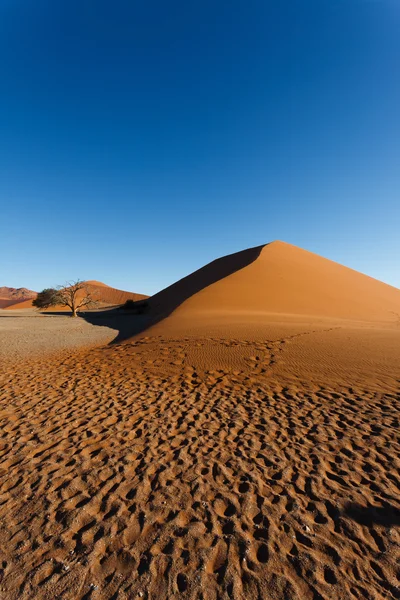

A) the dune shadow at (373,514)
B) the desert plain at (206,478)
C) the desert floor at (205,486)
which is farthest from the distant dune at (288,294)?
the dune shadow at (373,514)

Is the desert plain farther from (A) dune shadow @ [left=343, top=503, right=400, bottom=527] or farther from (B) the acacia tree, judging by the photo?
(B) the acacia tree

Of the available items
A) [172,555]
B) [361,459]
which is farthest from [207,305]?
[172,555]

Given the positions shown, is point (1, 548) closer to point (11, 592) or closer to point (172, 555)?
point (11, 592)

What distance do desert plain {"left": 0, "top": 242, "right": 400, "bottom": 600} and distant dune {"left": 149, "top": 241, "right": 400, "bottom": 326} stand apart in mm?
9942

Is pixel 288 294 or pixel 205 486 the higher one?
pixel 288 294

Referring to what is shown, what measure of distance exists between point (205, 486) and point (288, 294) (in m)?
25.9

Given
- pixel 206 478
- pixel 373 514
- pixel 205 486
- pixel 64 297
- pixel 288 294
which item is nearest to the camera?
pixel 373 514

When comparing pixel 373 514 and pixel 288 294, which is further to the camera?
pixel 288 294

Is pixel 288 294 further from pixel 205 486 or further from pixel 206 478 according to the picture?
pixel 205 486

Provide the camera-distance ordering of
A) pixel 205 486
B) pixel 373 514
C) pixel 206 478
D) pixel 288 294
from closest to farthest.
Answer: pixel 373 514 → pixel 205 486 → pixel 206 478 → pixel 288 294

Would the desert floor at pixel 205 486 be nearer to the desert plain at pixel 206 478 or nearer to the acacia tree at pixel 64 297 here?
the desert plain at pixel 206 478

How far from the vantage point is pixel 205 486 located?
13.1 feet

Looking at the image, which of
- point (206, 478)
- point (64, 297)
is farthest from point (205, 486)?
point (64, 297)

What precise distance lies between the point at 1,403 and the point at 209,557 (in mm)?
6858
